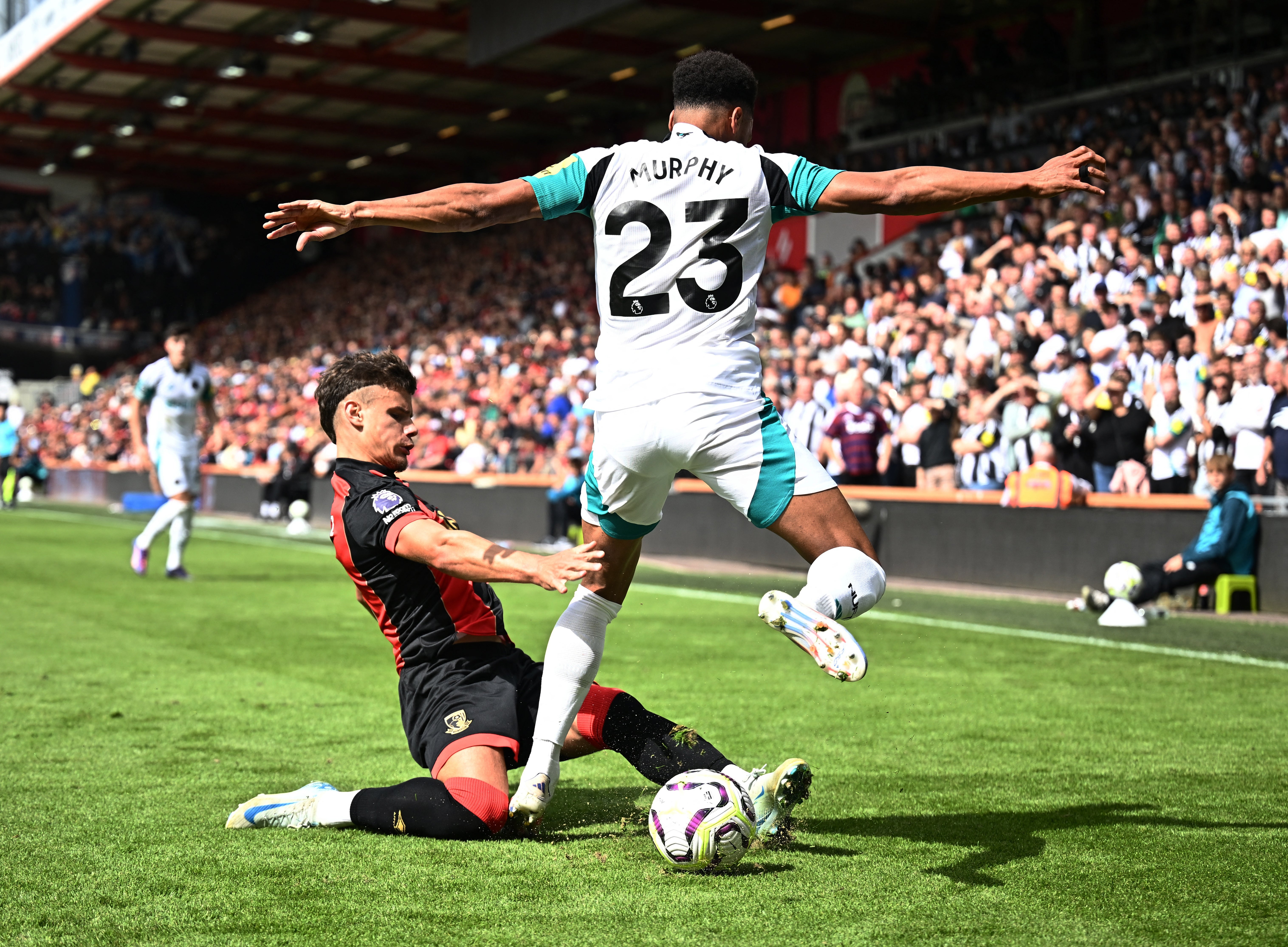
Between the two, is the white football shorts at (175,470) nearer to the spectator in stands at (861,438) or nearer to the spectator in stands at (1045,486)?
the spectator in stands at (861,438)

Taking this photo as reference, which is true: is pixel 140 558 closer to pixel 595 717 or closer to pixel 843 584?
pixel 595 717

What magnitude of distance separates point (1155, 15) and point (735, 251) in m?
19.1

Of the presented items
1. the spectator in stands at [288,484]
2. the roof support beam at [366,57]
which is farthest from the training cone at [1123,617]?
the roof support beam at [366,57]


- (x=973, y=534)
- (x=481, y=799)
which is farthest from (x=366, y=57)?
(x=481, y=799)

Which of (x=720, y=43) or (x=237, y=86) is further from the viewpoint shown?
(x=237, y=86)

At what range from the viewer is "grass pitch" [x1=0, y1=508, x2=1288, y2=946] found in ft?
10.8

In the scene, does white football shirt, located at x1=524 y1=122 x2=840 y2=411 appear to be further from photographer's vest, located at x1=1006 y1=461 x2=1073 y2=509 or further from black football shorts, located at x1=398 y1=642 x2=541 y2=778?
photographer's vest, located at x1=1006 y1=461 x2=1073 y2=509

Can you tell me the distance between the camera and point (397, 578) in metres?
4.22

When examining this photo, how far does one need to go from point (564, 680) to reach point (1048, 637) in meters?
6.30

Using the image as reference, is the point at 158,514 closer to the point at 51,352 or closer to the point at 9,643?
the point at 9,643

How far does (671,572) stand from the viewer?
614 inches

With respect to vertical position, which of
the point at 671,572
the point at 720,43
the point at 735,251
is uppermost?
the point at 720,43

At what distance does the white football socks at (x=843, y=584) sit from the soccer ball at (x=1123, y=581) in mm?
7122

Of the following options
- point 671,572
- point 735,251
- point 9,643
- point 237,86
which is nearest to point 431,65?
point 237,86
